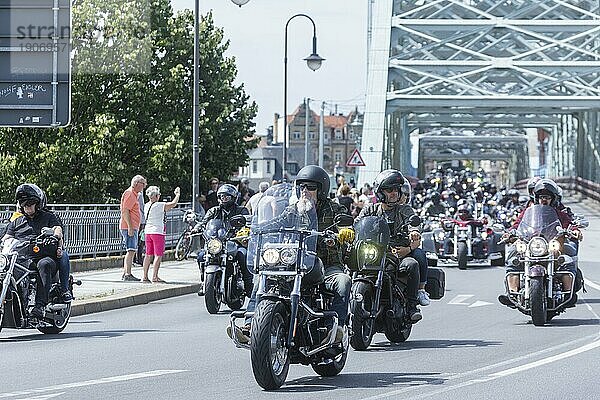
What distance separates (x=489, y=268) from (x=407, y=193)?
14.4 metres

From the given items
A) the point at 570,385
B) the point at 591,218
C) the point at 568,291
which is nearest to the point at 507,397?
the point at 570,385

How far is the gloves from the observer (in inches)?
423

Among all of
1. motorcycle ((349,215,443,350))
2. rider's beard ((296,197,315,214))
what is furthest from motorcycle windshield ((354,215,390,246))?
rider's beard ((296,197,315,214))

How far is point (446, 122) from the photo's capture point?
3253 inches

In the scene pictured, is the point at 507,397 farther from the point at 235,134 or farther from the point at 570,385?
the point at 235,134

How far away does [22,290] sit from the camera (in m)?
A: 13.8

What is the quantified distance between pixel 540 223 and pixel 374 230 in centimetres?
344

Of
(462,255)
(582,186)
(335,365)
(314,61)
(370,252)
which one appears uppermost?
(314,61)

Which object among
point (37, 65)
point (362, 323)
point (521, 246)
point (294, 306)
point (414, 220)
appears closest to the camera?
point (294, 306)

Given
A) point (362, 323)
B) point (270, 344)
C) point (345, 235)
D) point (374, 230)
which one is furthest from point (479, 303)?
point (270, 344)

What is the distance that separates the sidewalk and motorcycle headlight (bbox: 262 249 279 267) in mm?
7456

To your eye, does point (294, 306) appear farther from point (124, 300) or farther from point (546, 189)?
point (124, 300)

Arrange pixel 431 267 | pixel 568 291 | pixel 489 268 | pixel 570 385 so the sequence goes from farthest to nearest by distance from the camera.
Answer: pixel 489 268 < pixel 568 291 < pixel 431 267 < pixel 570 385

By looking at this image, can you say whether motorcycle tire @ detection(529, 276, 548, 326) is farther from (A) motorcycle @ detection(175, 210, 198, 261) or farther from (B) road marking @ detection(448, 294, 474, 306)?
(A) motorcycle @ detection(175, 210, 198, 261)
